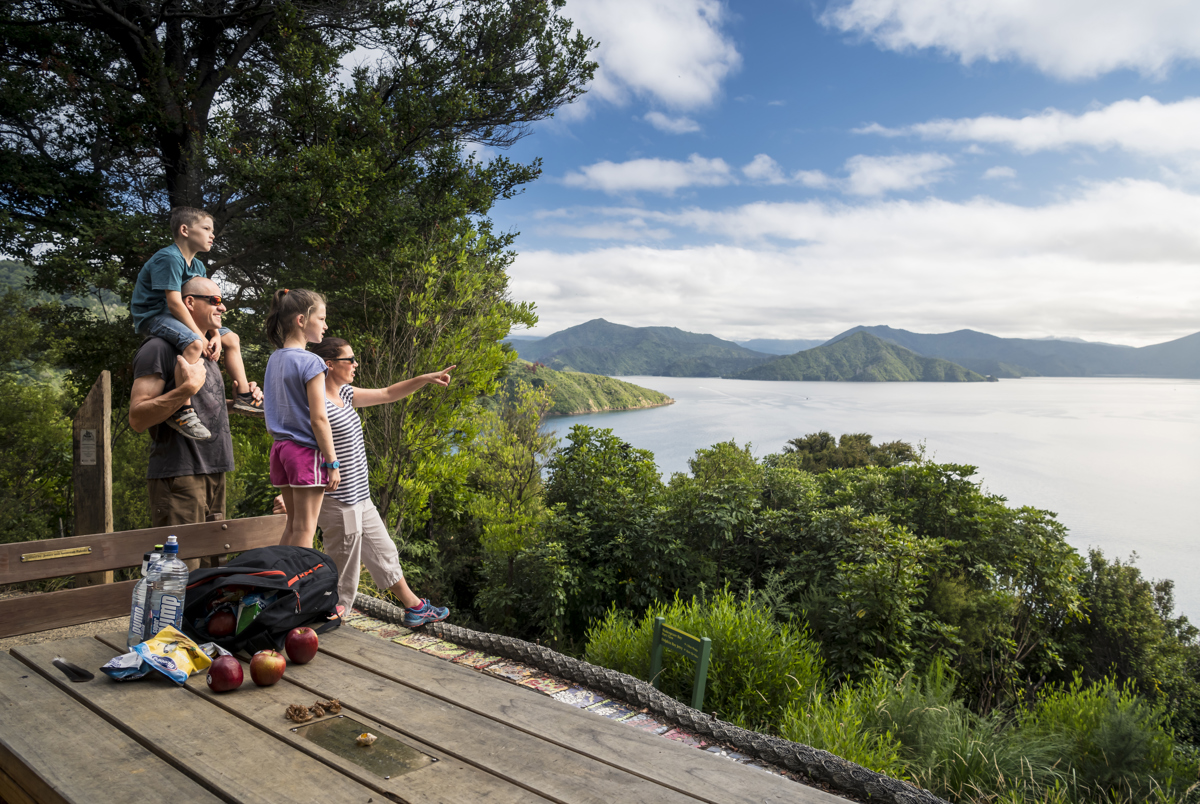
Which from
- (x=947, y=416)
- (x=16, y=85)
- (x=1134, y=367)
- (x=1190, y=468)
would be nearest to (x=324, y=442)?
(x=16, y=85)

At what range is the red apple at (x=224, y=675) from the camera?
169 centimetres

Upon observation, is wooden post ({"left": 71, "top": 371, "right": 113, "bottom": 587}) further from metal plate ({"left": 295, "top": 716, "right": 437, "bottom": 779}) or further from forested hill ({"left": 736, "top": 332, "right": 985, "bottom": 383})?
forested hill ({"left": 736, "top": 332, "right": 985, "bottom": 383})

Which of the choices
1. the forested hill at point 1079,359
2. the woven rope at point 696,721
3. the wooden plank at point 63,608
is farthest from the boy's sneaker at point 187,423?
the forested hill at point 1079,359

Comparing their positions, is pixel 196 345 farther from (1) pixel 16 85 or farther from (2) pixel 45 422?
(2) pixel 45 422

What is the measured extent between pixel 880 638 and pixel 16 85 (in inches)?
456

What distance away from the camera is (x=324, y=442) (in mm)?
2736

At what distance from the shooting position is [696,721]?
2.40 meters

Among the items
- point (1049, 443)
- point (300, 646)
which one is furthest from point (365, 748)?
point (1049, 443)

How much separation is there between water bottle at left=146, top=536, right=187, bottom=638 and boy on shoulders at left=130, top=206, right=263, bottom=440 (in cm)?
100

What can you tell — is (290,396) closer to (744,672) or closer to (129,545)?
(129,545)

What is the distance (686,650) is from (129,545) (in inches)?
112

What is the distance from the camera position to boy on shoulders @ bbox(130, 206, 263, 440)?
2787 mm

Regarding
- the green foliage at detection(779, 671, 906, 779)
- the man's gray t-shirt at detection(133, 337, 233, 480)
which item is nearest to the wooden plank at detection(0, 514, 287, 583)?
the man's gray t-shirt at detection(133, 337, 233, 480)

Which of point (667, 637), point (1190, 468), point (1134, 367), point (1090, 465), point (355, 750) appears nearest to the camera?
point (355, 750)
